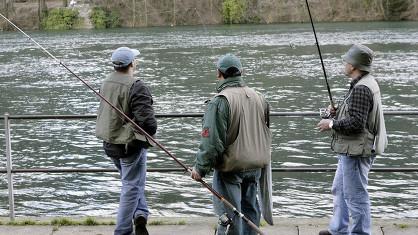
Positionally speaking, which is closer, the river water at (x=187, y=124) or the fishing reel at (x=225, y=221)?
the fishing reel at (x=225, y=221)

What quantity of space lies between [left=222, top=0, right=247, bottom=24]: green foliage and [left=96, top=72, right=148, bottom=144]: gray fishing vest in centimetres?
8432

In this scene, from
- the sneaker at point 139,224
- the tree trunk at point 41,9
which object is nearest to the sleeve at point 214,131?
the sneaker at point 139,224

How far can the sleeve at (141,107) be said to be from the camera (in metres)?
6.02

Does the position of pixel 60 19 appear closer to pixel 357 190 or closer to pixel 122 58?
pixel 122 58

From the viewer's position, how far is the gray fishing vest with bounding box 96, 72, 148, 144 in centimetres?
609

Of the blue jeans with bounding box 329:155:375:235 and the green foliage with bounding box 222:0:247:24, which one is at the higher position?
the blue jeans with bounding box 329:155:375:235

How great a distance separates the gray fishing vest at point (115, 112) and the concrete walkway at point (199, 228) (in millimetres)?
1109

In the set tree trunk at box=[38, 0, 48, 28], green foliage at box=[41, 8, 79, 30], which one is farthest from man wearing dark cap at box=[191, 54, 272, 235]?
tree trunk at box=[38, 0, 48, 28]

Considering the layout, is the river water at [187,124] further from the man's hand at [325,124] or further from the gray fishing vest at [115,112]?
the man's hand at [325,124]

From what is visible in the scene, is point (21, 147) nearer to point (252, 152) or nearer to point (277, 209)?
point (277, 209)

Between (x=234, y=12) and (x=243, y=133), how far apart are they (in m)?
85.8

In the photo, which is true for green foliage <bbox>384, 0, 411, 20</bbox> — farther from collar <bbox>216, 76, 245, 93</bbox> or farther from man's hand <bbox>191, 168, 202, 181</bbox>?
man's hand <bbox>191, 168, 202, 181</bbox>

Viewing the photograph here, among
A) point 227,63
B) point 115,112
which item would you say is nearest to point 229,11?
point 115,112

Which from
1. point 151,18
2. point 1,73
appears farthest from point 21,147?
point 151,18
